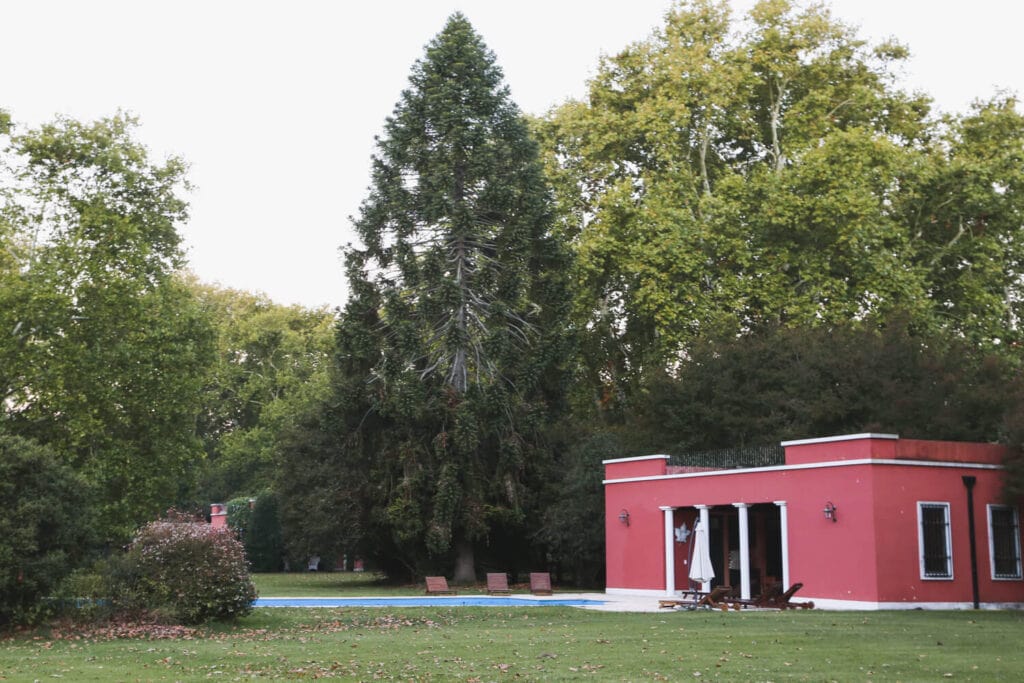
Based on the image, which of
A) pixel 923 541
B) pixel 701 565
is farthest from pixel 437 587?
pixel 923 541

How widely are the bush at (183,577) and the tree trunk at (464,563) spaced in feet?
58.5

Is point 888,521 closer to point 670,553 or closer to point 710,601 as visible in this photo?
point 710,601

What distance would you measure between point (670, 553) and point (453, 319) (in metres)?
12.1

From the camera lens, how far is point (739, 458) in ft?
94.0

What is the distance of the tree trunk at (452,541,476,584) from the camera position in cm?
3738

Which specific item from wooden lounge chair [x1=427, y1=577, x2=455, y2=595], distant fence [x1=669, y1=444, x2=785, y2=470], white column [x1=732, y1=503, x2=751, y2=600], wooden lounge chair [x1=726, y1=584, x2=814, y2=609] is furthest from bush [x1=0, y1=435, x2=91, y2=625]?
distant fence [x1=669, y1=444, x2=785, y2=470]

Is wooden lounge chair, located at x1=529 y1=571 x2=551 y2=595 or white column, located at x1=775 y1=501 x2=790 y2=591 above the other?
white column, located at x1=775 y1=501 x2=790 y2=591

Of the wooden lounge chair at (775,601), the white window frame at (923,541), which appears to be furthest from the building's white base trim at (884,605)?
the wooden lounge chair at (775,601)

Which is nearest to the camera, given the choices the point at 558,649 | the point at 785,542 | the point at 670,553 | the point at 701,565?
the point at 558,649

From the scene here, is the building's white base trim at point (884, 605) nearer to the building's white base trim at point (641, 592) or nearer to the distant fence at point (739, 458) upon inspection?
the distant fence at point (739, 458)

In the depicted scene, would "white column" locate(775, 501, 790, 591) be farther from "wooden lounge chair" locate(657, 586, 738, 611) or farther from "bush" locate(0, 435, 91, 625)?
"bush" locate(0, 435, 91, 625)

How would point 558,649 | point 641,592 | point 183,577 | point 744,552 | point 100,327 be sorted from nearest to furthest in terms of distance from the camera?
1. point 558,649
2. point 183,577
3. point 744,552
4. point 641,592
5. point 100,327

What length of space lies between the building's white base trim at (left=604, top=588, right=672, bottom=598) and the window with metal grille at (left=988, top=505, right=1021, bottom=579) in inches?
311

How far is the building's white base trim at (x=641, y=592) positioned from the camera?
28484mm
